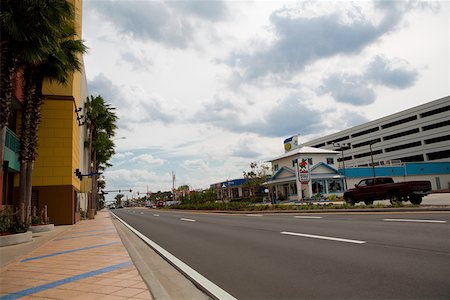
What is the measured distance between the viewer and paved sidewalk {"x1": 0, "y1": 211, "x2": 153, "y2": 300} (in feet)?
16.5

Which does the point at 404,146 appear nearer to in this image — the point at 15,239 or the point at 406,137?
the point at 406,137

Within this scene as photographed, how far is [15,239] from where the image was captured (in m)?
12.6

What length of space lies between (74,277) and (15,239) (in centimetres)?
843

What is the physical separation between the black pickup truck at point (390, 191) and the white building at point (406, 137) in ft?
122

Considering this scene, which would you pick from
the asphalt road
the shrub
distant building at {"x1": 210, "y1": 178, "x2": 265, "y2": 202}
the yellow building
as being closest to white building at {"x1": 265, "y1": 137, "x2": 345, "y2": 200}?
distant building at {"x1": 210, "y1": 178, "x2": 265, "y2": 202}

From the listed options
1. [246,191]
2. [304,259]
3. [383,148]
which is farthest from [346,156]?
[304,259]

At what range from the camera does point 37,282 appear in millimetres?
5949

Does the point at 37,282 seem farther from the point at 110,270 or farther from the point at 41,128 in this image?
the point at 41,128

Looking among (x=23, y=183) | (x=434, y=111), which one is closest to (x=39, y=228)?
(x=23, y=183)

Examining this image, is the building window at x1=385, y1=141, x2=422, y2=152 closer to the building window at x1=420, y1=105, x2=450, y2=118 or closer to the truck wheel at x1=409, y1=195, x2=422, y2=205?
the building window at x1=420, y1=105, x2=450, y2=118

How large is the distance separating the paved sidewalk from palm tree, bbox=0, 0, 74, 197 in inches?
228

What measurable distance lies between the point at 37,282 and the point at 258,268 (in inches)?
160

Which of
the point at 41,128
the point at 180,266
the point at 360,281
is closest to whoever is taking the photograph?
the point at 360,281

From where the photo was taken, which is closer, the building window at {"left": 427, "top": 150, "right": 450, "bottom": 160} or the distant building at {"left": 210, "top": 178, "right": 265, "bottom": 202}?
the building window at {"left": 427, "top": 150, "right": 450, "bottom": 160}
